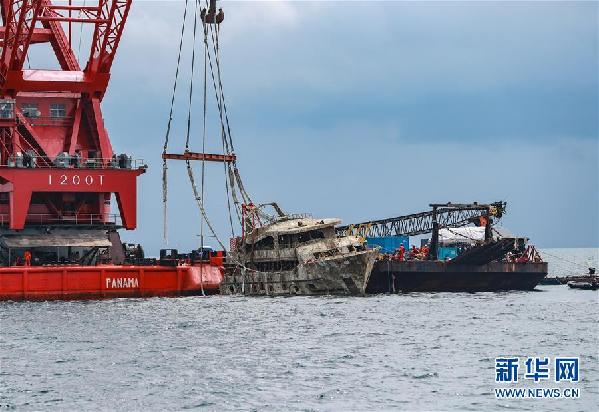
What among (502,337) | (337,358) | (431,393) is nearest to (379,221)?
(502,337)

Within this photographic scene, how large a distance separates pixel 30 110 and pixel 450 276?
37726mm

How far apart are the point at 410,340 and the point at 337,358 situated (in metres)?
8.05

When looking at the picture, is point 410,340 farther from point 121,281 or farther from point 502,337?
point 121,281

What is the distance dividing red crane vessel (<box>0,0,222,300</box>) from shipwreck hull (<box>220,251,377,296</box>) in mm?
6191

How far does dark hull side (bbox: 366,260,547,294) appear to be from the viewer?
96688 mm

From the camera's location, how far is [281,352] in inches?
2142

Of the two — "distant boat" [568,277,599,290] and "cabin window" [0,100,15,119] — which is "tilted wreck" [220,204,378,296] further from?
"distant boat" [568,277,599,290]

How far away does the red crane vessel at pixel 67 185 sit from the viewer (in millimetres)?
87188

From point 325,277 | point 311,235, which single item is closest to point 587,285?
point 325,277

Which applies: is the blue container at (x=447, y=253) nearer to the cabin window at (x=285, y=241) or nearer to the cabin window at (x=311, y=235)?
the cabin window at (x=311, y=235)

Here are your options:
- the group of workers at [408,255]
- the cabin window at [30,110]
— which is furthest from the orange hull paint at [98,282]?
the group of workers at [408,255]

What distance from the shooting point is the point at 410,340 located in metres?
59.1

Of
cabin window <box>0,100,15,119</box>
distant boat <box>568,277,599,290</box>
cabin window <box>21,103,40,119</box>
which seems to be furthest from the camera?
distant boat <box>568,277,599,290</box>

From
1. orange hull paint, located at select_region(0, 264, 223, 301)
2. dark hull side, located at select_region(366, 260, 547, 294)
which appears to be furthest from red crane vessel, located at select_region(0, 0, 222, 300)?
dark hull side, located at select_region(366, 260, 547, 294)
